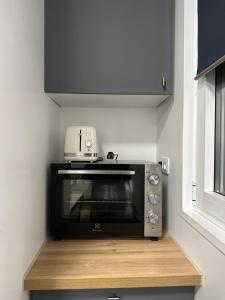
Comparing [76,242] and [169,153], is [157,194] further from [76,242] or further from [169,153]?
[76,242]

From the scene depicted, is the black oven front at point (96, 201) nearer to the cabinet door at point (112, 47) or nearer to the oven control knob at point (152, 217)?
the oven control knob at point (152, 217)

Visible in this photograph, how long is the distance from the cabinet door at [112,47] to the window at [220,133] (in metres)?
0.29

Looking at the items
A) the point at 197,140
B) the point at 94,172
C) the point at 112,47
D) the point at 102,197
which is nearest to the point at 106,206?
the point at 102,197

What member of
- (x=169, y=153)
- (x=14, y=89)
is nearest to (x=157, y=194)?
(x=169, y=153)

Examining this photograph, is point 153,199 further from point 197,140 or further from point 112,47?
point 112,47

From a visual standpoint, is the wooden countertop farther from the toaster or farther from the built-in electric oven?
the toaster

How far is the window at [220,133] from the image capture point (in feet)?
2.93

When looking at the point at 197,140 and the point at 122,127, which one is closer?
the point at 197,140

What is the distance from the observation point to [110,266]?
34.9 inches

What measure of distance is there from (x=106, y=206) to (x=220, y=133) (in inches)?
23.4

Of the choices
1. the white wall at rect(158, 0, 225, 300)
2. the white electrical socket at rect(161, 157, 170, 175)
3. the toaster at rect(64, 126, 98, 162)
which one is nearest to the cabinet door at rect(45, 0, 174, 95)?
the white wall at rect(158, 0, 225, 300)

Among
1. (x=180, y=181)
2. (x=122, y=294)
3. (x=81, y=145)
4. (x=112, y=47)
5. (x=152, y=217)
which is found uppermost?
(x=112, y=47)

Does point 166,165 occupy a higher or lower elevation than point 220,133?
lower

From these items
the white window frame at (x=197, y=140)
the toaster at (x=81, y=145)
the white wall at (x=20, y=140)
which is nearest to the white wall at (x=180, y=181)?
the white window frame at (x=197, y=140)
